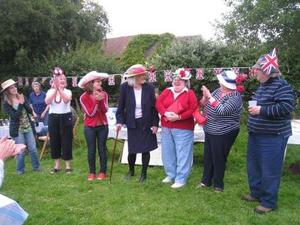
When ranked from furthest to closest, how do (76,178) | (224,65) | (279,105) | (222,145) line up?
(224,65) → (76,178) → (222,145) → (279,105)

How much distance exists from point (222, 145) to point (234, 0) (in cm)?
1157

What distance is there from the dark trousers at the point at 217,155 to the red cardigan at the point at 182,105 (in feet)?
1.26

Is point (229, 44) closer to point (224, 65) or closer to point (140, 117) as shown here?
point (224, 65)

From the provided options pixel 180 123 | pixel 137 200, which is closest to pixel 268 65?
pixel 180 123

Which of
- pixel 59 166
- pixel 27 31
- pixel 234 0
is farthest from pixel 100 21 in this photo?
pixel 59 166

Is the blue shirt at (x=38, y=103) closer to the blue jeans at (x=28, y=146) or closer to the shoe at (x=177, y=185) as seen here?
the blue jeans at (x=28, y=146)

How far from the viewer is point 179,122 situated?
5875 mm

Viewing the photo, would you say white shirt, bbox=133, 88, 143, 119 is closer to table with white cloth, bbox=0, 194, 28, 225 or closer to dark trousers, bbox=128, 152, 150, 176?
dark trousers, bbox=128, 152, 150, 176

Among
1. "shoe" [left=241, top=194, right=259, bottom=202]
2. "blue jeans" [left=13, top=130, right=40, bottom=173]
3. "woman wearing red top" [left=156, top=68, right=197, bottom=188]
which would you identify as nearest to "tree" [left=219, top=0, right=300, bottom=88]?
"woman wearing red top" [left=156, top=68, right=197, bottom=188]

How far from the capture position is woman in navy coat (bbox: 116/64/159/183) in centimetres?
607

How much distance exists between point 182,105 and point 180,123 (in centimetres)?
27

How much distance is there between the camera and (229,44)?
48.8ft

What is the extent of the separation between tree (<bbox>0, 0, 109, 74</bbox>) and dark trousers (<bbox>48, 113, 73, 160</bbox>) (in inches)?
375

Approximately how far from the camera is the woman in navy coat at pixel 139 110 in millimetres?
6066
